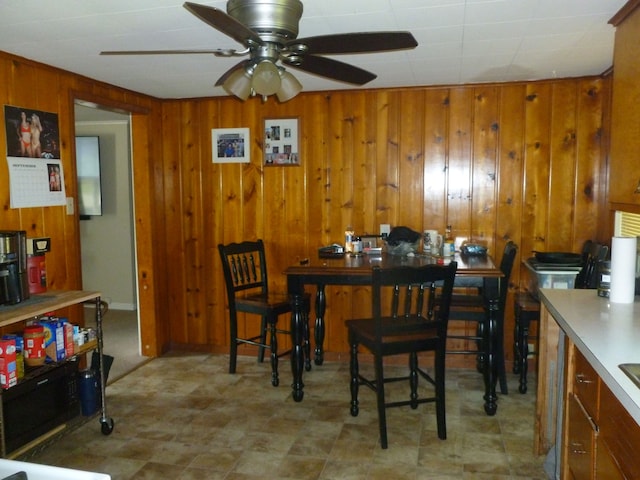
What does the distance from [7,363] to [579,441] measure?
2365 mm

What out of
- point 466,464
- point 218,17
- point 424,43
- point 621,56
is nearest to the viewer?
point 218,17

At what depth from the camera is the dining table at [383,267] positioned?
3.18 meters

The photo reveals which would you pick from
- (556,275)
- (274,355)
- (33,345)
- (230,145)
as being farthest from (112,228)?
(556,275)

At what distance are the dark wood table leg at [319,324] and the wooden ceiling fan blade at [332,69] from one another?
1.89m

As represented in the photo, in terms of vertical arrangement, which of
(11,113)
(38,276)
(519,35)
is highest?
(519,35)

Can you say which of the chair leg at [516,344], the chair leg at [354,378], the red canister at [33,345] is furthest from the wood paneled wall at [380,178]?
the red canister at [33,345]

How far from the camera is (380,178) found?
4.06 m

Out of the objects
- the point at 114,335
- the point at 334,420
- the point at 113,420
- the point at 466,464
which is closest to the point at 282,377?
the point at 334,420

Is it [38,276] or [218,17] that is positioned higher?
[218,17]

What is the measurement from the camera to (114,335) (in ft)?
16.4

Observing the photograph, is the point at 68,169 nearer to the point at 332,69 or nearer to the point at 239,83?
the point at 239,83

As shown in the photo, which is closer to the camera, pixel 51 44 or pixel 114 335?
pixel 51 44

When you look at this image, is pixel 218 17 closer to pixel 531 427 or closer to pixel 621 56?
pixel 621 56

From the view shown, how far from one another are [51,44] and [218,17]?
5.42ft
